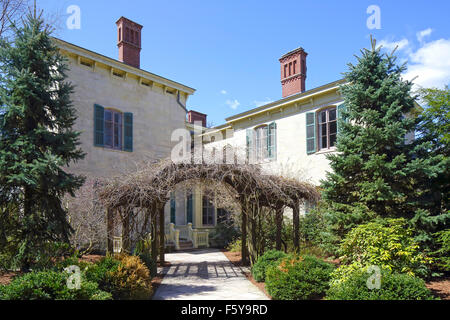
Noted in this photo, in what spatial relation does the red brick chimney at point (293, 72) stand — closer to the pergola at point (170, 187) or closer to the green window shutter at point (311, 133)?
the green window shutter at point (311, 133)

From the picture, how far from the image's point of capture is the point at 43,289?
508cm

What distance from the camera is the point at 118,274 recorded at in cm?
668

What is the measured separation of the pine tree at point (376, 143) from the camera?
8.64 m

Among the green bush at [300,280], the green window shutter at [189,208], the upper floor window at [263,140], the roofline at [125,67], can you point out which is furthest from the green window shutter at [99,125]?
the green bush at [300,280]

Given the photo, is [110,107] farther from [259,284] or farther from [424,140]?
[424,140]

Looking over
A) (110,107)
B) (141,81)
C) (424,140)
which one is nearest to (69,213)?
(110,107)

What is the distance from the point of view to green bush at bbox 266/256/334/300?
6.78 metres

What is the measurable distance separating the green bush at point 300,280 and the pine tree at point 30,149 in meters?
5.02

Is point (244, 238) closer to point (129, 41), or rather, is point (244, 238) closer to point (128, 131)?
point (128, 131)

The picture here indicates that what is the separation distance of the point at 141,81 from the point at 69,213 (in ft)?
25.9

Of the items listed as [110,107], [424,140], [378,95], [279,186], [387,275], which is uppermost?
[110,107]

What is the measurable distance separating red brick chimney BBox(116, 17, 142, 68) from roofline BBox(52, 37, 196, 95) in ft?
2.18

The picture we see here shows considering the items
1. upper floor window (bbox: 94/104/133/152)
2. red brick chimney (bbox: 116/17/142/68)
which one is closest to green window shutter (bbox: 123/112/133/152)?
upper floor window (bbox: 94/104/133/152)

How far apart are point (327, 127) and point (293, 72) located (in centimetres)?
381
